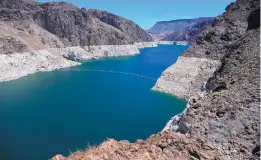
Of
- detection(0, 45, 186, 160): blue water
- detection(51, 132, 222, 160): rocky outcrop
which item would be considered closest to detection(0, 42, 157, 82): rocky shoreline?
detection(0, 45, 186, 160): blue water

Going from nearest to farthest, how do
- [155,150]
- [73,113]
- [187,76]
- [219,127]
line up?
[155,150], [219,127], [73,113], [187,76]

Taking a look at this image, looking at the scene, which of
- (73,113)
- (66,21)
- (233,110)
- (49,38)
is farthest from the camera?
(66,21)

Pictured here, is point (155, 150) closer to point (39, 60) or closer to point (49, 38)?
point (39, 60)

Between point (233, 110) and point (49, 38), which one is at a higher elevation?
point (49, 38)

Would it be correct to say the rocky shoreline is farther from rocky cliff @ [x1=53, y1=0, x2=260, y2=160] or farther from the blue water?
rocky cliff @ [x1=53, y1=0, x2=260, y2=160]

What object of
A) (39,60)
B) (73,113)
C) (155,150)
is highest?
(155,150)

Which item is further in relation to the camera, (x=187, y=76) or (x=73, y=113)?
(x=187, y=76)

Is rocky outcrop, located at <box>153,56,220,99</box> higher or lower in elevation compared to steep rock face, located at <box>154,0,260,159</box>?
lower

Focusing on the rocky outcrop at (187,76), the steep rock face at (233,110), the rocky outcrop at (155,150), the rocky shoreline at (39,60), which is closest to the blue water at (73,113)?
the rocky outcrop at (187,76)

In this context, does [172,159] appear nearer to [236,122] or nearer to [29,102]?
[236,122]

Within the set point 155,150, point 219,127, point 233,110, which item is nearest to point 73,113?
point 233,110
